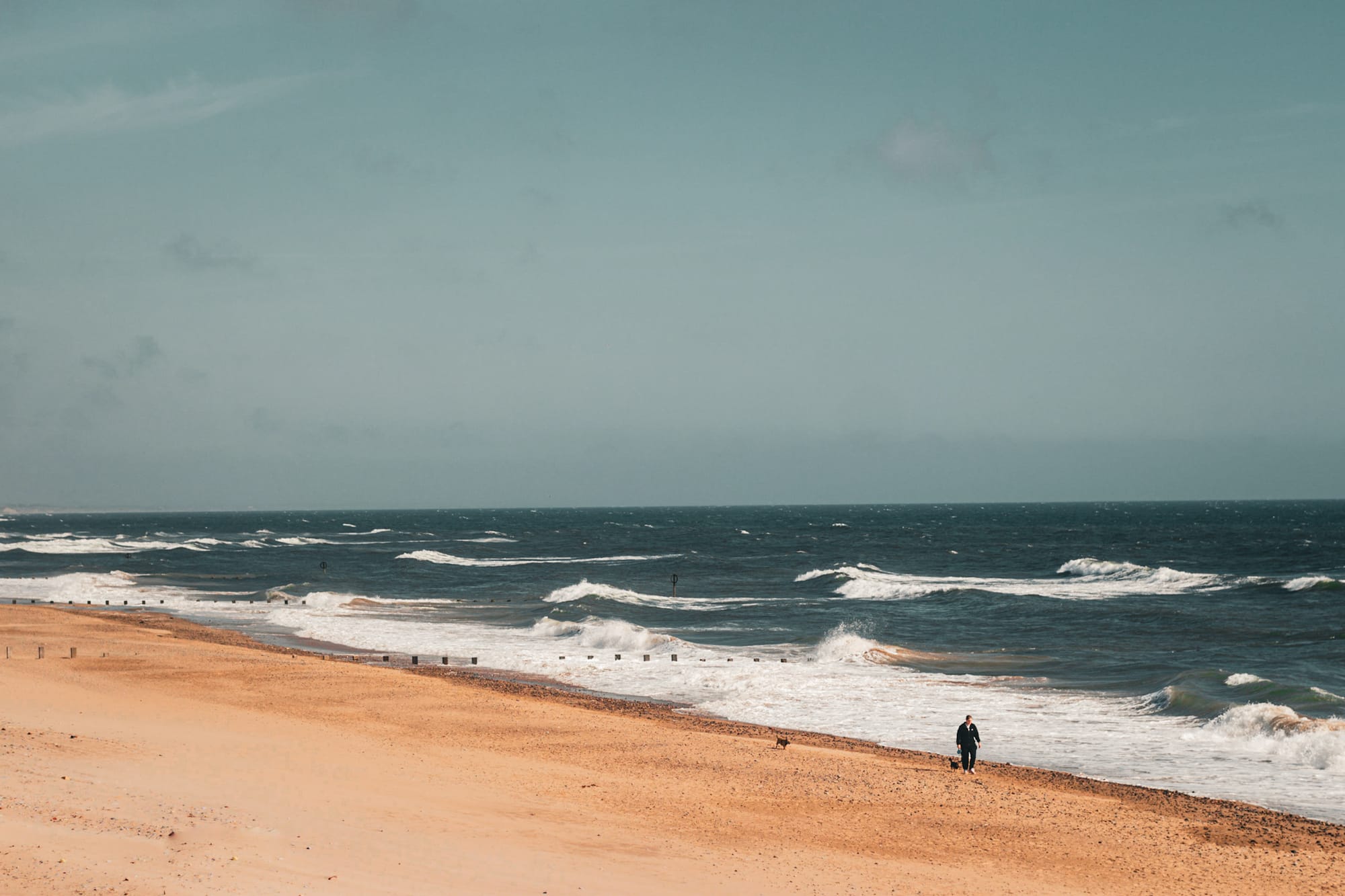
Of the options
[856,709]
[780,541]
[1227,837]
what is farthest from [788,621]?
[780,541]

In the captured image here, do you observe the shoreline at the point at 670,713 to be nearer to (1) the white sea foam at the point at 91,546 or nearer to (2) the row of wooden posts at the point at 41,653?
(2) the row of wooden posts at the point at 41,653

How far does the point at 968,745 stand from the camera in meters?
18.9

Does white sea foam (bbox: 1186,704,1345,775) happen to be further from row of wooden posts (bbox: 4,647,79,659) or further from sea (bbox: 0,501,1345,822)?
row of wooden posts (bbox: 4,647,79,659)

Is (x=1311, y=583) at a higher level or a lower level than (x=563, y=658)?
higher

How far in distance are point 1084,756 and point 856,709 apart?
6336 mm

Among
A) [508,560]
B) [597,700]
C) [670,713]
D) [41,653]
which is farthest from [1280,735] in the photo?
[508,560]

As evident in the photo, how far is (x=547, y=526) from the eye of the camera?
18675 cm

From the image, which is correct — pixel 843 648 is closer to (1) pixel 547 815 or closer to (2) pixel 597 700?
(2) pixel 597 700

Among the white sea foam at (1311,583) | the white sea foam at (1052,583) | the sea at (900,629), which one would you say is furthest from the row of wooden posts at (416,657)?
the white sea foam at (1311,583)

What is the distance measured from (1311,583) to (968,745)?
4621 centimetres

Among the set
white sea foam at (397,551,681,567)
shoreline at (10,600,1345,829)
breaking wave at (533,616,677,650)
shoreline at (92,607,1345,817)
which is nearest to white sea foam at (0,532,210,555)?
white sea foam at (397,551,681,567)

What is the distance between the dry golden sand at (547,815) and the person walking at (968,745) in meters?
0.45

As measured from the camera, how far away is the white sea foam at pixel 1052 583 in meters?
57.3

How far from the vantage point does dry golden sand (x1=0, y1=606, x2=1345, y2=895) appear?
39.9ft
